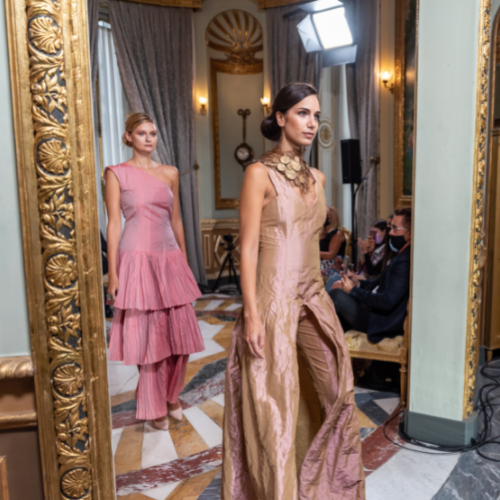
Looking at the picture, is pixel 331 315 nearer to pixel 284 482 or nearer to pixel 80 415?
pixel 284 482

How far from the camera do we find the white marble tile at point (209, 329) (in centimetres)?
460

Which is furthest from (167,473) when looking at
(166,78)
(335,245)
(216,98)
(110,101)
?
(216,98)

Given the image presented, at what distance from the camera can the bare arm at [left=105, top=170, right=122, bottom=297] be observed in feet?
8.39

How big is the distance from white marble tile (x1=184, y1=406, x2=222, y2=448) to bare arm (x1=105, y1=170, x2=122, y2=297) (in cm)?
91

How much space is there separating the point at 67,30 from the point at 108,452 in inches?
37.1

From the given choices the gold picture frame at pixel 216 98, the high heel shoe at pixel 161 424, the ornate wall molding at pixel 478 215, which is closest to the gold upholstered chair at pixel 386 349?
the ornate wall molding at pixel 478 215

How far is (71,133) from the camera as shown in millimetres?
1038

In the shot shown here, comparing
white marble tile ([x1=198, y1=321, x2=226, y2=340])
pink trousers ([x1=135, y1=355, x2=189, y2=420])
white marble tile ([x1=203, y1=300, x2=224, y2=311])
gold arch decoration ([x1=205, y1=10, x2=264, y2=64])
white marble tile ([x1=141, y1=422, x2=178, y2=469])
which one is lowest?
white marble tile ([x1=203, y1=300, x2=224, y2=311])

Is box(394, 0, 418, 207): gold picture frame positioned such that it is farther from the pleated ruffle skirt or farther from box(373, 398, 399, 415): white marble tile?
the pleated ruffle skirt

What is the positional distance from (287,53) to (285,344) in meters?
5.54

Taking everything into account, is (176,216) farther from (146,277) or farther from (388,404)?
(388,404)

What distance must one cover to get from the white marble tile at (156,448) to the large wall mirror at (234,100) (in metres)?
4.67

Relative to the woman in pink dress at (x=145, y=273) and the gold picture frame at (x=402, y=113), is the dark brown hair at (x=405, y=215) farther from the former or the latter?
the gold picture frame at (x=402, y=113)

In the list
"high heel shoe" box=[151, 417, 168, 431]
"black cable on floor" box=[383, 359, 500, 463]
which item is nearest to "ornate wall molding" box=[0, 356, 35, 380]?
"high heel shoe" box=[151, 417, 168, 431]
